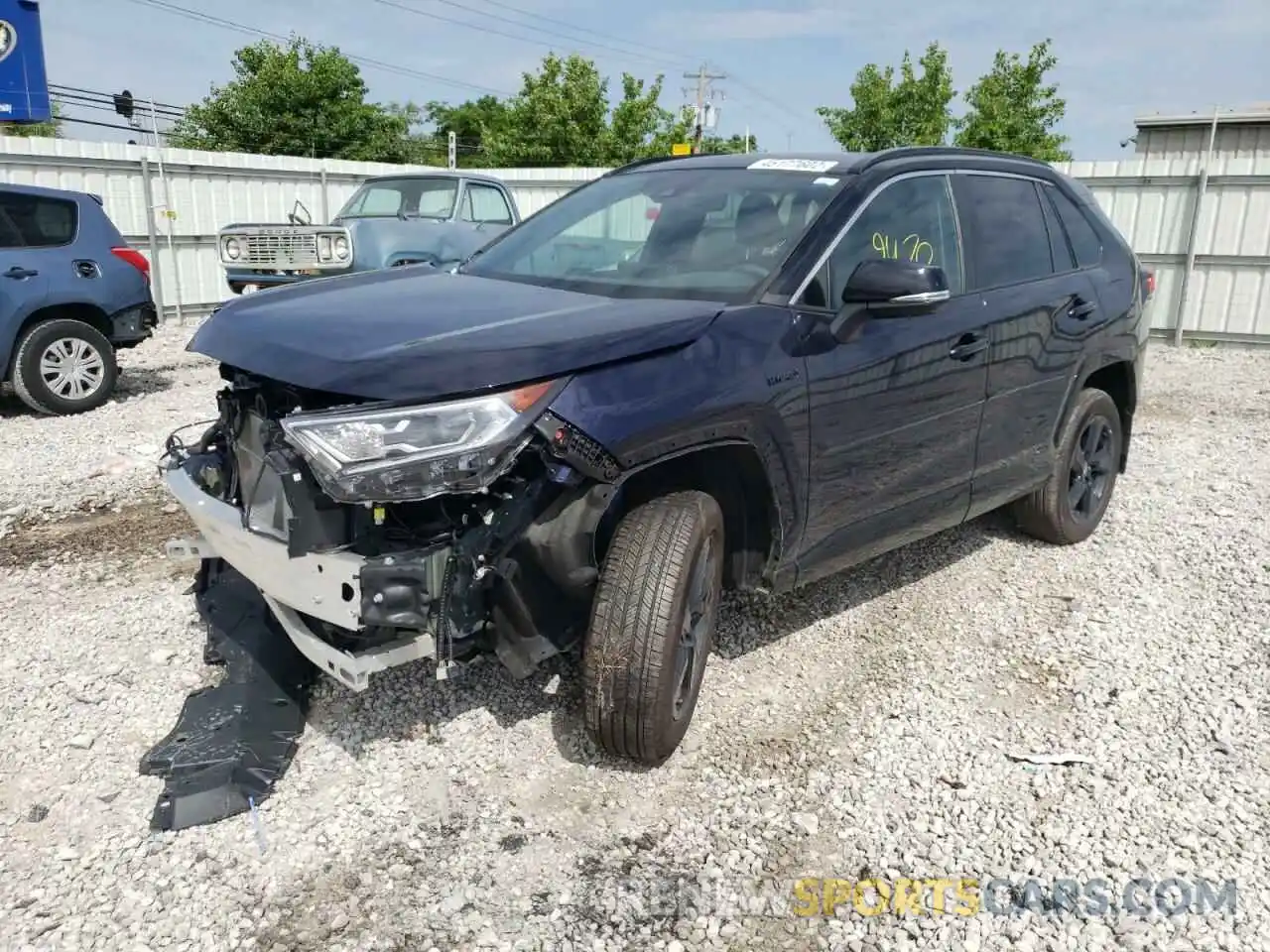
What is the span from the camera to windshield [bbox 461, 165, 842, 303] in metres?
3.29

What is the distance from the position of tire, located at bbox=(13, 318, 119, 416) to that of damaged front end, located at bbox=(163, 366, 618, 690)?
596 cm

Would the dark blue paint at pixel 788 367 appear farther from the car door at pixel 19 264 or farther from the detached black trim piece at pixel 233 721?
the car door at pixel 19 264

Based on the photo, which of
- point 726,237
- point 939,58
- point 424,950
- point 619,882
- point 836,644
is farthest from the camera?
point 939,58

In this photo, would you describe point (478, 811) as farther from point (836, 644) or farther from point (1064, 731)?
point (1064, 731)

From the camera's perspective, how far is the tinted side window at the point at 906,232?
10.9 feet

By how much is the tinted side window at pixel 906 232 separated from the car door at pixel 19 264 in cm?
689

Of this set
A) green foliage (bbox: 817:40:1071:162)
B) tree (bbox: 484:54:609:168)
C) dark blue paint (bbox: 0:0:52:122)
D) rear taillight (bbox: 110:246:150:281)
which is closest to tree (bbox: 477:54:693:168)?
tree (bbox: 484:54:609:168)

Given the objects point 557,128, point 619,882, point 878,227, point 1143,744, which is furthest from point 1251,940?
point 557,128

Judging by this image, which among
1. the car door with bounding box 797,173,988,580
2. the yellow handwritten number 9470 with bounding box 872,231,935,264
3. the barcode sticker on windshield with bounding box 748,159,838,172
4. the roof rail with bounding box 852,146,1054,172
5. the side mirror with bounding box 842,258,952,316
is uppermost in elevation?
the roof rail with bounding box 852,146,1054,172

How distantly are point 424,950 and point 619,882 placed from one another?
521 mm

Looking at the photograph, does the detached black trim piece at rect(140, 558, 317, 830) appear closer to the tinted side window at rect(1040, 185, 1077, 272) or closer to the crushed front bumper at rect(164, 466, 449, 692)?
the crushed front bumper at rect(164, 466, 449, 692)

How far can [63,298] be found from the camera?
25.3 ft

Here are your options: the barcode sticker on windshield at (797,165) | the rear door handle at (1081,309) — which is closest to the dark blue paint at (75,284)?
the barcode sticker on windshield at (797,165)

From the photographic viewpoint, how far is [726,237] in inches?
136
